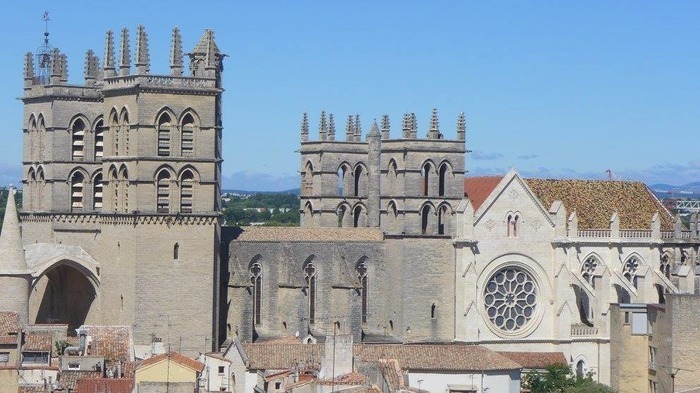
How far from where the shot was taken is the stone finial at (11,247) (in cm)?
7888

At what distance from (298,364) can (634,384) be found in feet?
47.1

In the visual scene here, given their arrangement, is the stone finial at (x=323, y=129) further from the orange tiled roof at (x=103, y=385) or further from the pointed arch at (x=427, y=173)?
the orange tiled roof at (x=103, y=385)

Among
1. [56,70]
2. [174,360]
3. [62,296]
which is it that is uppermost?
[56,70]

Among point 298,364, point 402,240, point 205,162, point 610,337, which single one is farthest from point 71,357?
point 610,337

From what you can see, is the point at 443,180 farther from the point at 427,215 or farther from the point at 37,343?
the point at 37,343

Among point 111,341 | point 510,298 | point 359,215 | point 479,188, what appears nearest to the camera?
point 111,341

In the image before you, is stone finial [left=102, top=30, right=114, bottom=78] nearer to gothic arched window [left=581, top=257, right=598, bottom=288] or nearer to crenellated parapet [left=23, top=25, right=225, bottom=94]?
crenellated parapet [left=23, top=25, right=225, bottom=94]

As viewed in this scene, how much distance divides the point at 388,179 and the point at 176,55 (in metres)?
13.0

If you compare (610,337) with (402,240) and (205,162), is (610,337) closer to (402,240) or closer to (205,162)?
(402,240)

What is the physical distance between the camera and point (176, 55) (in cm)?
8031

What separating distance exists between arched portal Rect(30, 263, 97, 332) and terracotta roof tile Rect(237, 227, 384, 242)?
7356 millimetres

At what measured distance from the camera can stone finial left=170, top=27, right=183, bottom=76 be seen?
80.1m

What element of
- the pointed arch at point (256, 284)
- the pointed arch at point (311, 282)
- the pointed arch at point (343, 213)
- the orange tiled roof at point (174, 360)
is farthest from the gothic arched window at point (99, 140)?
the orange tiled roof at point (174, 360)

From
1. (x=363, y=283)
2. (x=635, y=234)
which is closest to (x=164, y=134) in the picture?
(x=363, y=283)
